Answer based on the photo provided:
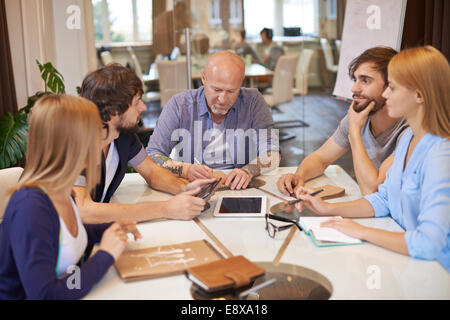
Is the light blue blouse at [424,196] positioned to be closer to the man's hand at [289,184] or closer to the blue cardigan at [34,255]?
the man's hand at [289,184]

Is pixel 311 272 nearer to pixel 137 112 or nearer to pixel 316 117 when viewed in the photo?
pixel 137 112

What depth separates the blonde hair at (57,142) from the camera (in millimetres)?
1536

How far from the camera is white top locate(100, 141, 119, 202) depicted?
7.93ft

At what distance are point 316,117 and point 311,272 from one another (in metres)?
5.31

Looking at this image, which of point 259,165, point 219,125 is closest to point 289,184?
point 259,165

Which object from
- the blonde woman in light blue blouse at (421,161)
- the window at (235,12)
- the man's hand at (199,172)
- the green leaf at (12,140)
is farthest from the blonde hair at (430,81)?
the window at (235,12)

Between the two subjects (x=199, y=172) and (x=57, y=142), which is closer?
(x=57, y=142)

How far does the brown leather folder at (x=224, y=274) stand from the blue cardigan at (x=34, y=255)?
0.28 metres

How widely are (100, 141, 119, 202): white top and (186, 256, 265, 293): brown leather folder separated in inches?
38.1

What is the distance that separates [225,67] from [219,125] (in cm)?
39

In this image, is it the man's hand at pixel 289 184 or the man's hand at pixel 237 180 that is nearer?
the man's hand at pixel 289 184

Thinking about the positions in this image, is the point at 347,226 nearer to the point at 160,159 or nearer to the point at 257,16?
the point at 160,159

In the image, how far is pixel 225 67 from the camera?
2.99 metres
